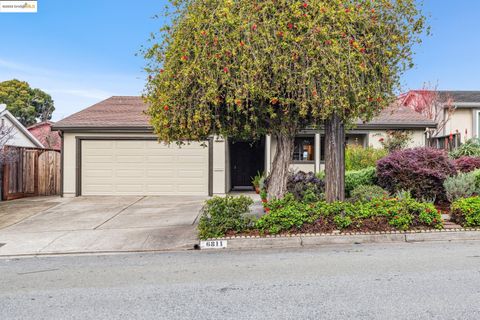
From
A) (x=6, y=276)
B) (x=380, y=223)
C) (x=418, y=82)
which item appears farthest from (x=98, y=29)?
(x=418, y=82)

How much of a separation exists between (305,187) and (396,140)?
6.67 meters

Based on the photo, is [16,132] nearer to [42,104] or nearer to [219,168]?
[219,168]

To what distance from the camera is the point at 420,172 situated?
9508 mm

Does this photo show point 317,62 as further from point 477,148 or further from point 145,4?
point 477,148

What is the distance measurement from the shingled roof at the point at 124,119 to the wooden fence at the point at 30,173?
1.73 metres

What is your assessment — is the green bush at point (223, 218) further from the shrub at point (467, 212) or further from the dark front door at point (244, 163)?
the dark front door at point (244, 163)

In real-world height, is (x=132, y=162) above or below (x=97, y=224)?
above

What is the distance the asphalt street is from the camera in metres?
3.80

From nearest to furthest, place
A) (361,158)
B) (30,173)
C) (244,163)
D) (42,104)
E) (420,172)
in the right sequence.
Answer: (420,172) < (361,158) < (30,173) < (244,163) < (42,104)

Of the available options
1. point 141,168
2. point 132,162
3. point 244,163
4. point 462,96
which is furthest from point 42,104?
point 462,96

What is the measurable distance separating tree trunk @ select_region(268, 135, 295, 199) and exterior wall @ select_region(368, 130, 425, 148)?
7.88 m

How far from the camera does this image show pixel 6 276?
5316mm

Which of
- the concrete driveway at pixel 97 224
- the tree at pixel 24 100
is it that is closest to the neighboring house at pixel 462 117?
the concrete driveway at pixel 97 224

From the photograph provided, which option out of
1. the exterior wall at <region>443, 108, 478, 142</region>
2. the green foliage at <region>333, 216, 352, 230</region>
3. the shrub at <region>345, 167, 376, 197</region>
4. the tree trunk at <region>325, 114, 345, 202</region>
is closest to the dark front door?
the shrub at <region>345, 167, 376, 197</region>
